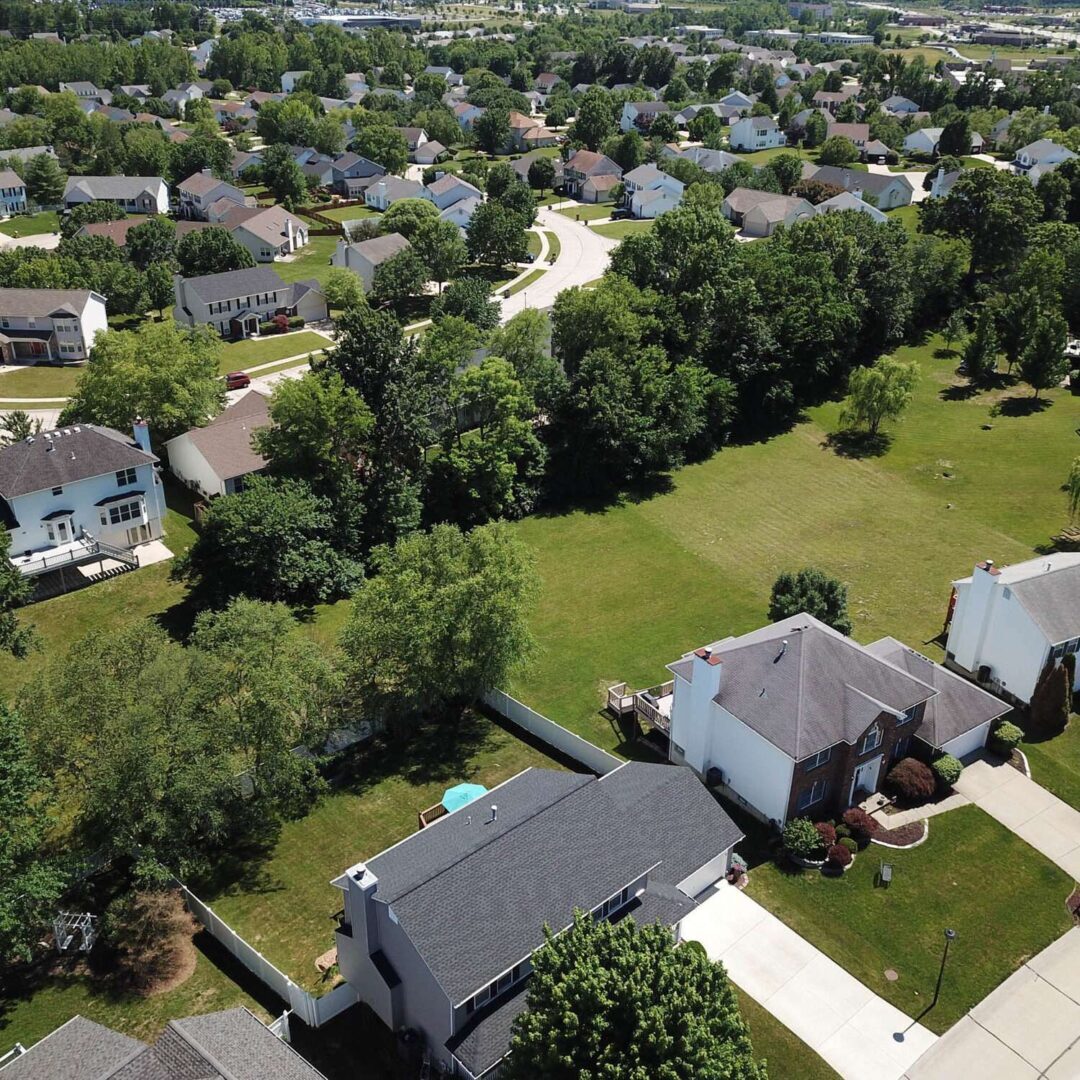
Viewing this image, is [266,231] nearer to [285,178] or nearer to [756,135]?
[285,178]

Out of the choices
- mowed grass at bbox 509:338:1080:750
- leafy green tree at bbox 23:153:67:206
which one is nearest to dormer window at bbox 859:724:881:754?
mowed grass at bbox 509:338:1080:750

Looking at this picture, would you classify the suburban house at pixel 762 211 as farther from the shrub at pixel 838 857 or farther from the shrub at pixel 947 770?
the shrub at pixel 838 857

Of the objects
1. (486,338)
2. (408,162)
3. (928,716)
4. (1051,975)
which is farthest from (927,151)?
(1051,975)

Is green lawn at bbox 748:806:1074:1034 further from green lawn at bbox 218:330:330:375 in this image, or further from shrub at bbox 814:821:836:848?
green lawn at bbox 218:330:330:375

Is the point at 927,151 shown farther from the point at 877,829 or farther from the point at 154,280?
the point at 877,829

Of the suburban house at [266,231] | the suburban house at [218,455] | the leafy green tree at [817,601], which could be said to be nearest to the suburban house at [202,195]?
the suburban house at [266,231]

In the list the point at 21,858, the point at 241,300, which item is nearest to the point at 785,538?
the point at 21,858
